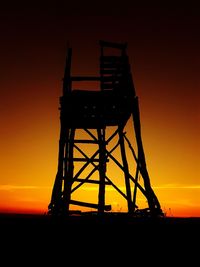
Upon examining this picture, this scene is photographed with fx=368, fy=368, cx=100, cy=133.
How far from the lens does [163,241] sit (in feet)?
22.2

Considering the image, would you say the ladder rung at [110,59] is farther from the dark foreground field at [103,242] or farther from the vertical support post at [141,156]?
the dark foreground field at [103,242]

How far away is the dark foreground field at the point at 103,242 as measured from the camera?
546 centimetres

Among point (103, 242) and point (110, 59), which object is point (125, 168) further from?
point (103, 242)

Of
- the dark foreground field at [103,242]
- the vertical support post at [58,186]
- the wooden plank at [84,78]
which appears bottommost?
the dark foreground field at [103,242]

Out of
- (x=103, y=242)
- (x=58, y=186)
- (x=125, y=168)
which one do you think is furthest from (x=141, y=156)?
(x=103, y=242)

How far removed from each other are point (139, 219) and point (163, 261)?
14.6 feet

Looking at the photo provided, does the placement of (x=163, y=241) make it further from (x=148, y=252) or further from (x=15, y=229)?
(x=15, y=229)

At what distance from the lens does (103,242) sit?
22.0 ft

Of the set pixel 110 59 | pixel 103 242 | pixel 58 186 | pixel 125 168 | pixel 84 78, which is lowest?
pixel 103 242

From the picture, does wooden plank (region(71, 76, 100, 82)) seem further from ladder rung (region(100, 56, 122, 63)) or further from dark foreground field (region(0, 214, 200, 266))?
dark foreground field (region(0, 214, 200, 266))

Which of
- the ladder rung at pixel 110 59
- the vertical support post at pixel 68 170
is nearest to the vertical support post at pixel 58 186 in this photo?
the vertical support post at pixel 68 170

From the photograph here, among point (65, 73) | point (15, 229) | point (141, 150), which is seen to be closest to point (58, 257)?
point (15, 229)

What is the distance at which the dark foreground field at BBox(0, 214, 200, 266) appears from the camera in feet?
17.9

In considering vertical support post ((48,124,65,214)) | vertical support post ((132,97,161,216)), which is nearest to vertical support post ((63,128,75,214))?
vertical support post ((48,124,65,214))
